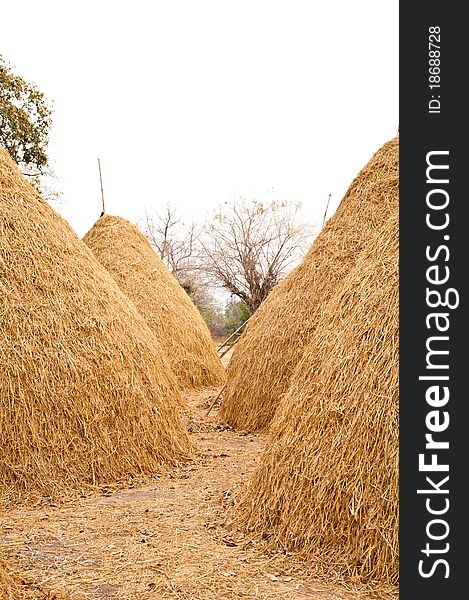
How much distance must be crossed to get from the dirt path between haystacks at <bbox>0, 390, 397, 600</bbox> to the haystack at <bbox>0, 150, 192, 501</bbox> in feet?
1.16

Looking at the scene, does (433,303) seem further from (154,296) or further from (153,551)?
(154,296)

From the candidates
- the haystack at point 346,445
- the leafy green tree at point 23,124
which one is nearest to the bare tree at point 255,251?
the leafy green tree at point 23,124

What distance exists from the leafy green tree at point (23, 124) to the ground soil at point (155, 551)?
13.8 metres

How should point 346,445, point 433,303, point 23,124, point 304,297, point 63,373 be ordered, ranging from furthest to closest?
point 23,124
point 304,297
point 63,373
point 346,445
point 433,303

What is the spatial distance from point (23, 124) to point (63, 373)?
44.2 ft

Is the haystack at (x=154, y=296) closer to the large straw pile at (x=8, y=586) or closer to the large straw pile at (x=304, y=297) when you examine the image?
the large straw pile at (x=304, y=297)

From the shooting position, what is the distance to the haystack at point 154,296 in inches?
516

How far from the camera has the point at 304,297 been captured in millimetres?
8992

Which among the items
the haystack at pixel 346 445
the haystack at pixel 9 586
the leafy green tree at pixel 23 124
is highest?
the leafy green tree at pixel 23 124

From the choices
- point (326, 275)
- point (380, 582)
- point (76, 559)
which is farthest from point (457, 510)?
point (326, 275)

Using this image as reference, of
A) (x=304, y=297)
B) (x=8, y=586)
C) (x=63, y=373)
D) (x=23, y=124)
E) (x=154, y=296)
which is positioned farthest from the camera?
(x=23, y=124)

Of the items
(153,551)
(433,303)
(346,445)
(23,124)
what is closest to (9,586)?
(153,551)

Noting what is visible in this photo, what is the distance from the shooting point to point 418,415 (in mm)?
3383

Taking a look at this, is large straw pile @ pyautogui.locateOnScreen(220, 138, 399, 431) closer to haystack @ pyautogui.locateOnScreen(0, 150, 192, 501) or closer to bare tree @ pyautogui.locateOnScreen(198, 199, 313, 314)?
haystack @ pyautogui.locateOnScreen(0, 150, 192, 501)
